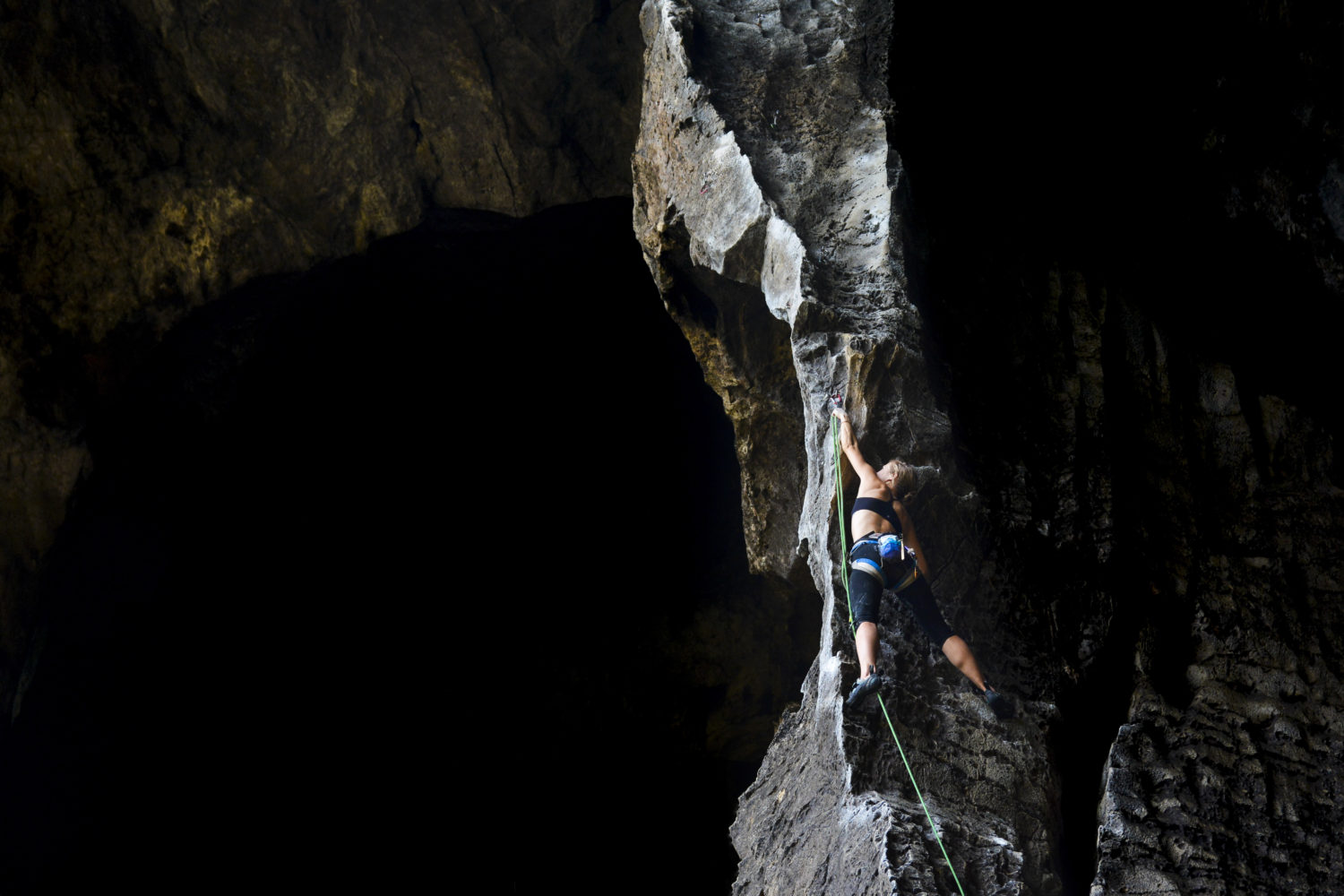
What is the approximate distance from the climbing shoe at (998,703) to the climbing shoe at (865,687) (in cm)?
39

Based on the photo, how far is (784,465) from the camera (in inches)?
211

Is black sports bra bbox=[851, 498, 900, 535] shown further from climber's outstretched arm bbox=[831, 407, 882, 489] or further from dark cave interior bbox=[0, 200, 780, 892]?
dark cave interior bbox=[0, 200, 780, 892]

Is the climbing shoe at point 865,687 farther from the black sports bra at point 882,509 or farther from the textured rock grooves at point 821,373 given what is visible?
the black sports bra at point 882,509

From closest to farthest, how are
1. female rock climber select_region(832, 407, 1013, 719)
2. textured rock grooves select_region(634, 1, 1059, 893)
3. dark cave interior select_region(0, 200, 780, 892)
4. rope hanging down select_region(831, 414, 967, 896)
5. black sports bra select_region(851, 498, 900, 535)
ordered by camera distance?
rope hanging down select_region(831, 414, 967, 896) < textured rock grooves select_region(634, 1, 1059, 893) < female rock climber select_region(832, 407, 1013, 719) < black sports bra select_region(851, 498, 900, 535) < dark cave interior select_region(0, 200, 780, 892)

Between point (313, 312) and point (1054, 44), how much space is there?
475 cm

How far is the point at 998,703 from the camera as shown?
10.7ft

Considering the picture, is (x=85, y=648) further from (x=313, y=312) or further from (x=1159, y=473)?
(x=1159, y=473)

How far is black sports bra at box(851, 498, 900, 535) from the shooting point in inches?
133

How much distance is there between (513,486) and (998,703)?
5.24 meters

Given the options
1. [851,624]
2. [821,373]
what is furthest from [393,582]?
[851,624]

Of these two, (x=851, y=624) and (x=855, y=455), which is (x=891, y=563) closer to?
(x=851, y=624)

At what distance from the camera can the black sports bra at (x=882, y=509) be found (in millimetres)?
3385

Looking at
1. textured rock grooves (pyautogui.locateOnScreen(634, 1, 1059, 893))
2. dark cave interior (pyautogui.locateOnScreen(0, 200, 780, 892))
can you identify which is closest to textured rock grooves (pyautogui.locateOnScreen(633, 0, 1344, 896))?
textured rock grooves (pyautogui.locateOnScreen(634, 1, 1059, 893))

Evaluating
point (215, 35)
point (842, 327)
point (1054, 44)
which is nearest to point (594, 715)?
point (842, 327)
